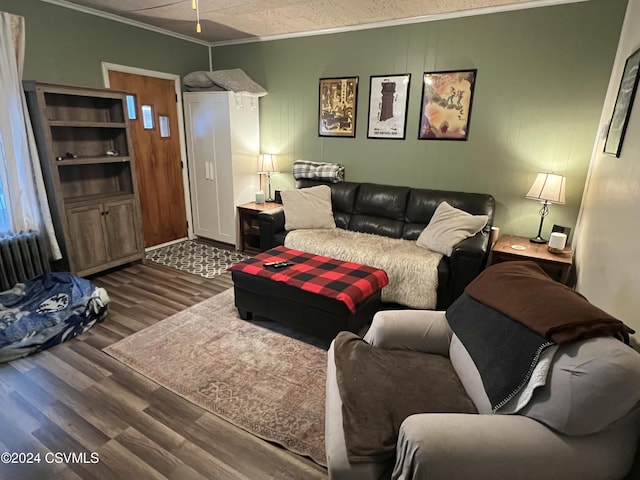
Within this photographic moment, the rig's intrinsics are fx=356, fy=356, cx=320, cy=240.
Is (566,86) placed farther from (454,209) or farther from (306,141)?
(306,141)

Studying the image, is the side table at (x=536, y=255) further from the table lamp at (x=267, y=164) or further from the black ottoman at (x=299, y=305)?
the table lamp at (x=267, y=164)

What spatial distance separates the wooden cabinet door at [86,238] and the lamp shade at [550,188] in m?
4.01

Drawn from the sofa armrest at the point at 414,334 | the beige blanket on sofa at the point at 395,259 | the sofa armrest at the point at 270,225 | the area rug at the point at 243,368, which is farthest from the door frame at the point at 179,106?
the sofa armrest at the point at 414,334

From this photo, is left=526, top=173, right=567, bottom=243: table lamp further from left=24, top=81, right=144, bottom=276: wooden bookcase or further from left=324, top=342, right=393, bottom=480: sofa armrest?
left=24, top=81, right=144, bottom=276: wooden bookcase

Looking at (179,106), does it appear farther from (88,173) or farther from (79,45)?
(88,173)

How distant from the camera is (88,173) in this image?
364 cm

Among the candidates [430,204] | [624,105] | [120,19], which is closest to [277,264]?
[430,204]

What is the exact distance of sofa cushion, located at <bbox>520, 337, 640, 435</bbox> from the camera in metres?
1.01

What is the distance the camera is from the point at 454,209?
3.27m

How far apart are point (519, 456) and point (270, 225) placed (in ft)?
9.65

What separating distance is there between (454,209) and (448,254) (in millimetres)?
502

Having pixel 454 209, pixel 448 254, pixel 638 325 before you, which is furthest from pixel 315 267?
pixel 638 325

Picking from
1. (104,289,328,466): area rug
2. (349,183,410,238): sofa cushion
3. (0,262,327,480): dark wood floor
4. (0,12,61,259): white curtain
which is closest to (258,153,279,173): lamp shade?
(349,183,410,238): sofa cushion

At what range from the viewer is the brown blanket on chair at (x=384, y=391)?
49.1 inches
